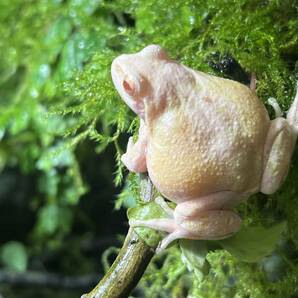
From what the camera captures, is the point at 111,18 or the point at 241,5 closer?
the point at 241,5

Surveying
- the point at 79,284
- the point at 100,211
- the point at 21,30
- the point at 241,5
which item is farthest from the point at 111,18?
the point at 79,284

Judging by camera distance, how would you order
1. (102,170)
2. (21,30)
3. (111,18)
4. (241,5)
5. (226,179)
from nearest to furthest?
(226,179)
(241,5)
(111,18)
(21,30)
(102,170)

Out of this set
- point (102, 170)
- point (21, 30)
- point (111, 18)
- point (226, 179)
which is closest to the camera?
point (226, 179)

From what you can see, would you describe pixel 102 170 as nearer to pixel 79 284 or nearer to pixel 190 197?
pixel 79 284

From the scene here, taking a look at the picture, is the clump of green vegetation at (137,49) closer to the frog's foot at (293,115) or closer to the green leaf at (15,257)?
the frog's foot at (293,115)

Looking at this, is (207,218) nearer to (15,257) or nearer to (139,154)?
(139,154)

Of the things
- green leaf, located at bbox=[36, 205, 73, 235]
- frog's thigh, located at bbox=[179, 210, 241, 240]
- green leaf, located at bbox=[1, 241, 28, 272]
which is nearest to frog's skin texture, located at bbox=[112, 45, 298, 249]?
frog's thigh, located at bbox=[179, 210, 241, 240]

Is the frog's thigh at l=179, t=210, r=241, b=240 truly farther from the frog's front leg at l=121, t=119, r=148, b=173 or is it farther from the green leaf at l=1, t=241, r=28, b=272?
the green leaf at l=1, t=241, r=28, b=272
